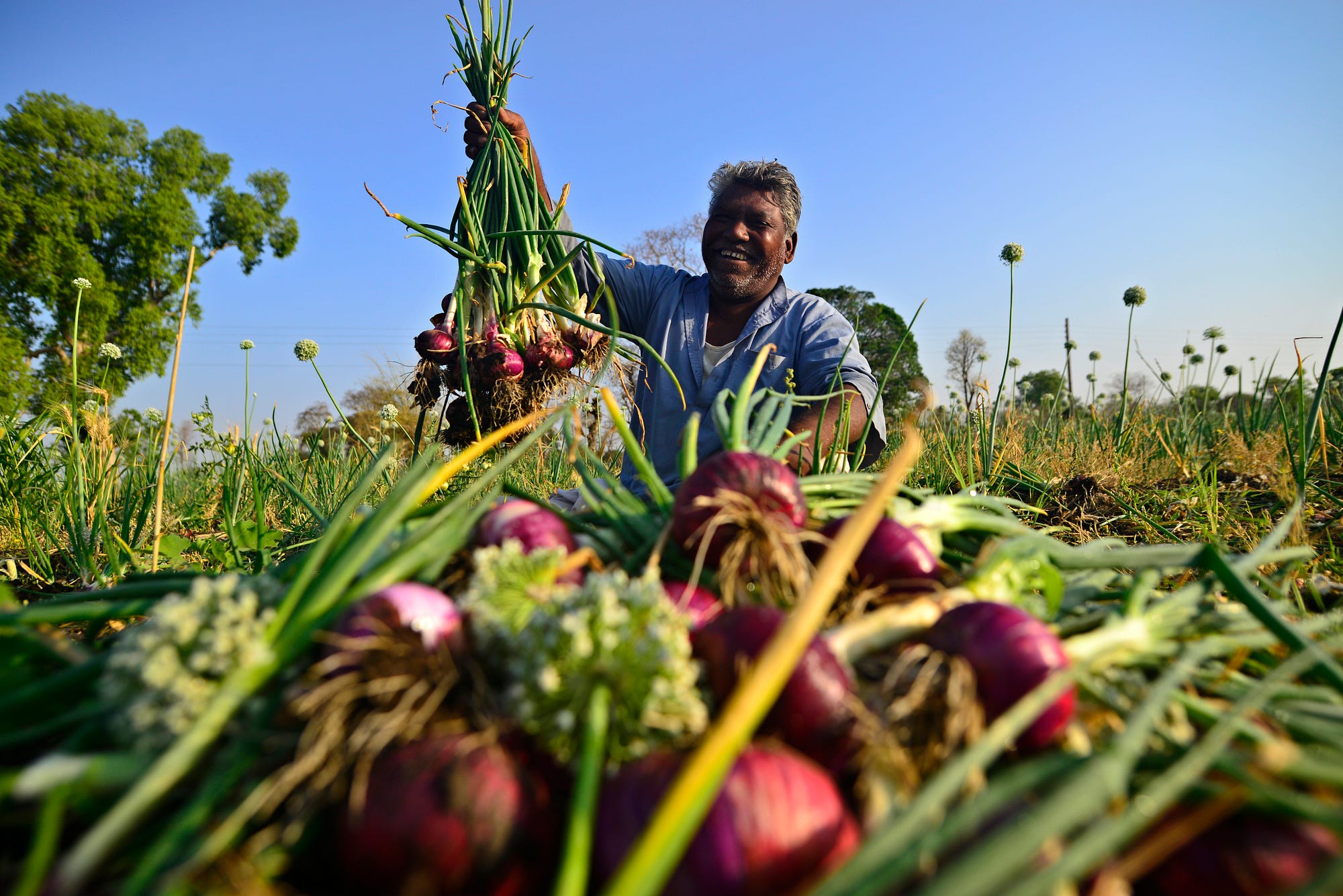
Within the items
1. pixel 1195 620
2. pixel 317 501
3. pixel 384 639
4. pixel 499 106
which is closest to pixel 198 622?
pixel 384 639

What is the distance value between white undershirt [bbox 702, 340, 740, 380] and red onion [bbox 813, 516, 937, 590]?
328cm

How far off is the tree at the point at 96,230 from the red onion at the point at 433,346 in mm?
17229

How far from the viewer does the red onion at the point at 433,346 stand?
2.39m

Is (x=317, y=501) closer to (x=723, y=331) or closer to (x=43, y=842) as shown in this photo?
(x=723, y=331)

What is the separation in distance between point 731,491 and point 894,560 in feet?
0.80

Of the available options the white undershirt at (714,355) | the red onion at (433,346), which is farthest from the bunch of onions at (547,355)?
the white undershirt at (714,355)

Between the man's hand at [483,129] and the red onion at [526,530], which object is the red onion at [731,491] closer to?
the red onion at [526,530]

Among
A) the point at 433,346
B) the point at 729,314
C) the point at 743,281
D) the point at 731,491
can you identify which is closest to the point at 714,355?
the point at 729,314

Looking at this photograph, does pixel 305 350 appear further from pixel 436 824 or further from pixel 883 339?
pixel 883 339

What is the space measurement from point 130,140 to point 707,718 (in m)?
27.0

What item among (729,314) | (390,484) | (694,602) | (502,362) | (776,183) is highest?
(776,183)

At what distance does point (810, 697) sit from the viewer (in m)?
0.60

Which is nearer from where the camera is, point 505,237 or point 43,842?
point 43,842

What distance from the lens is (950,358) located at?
86.1 feet
